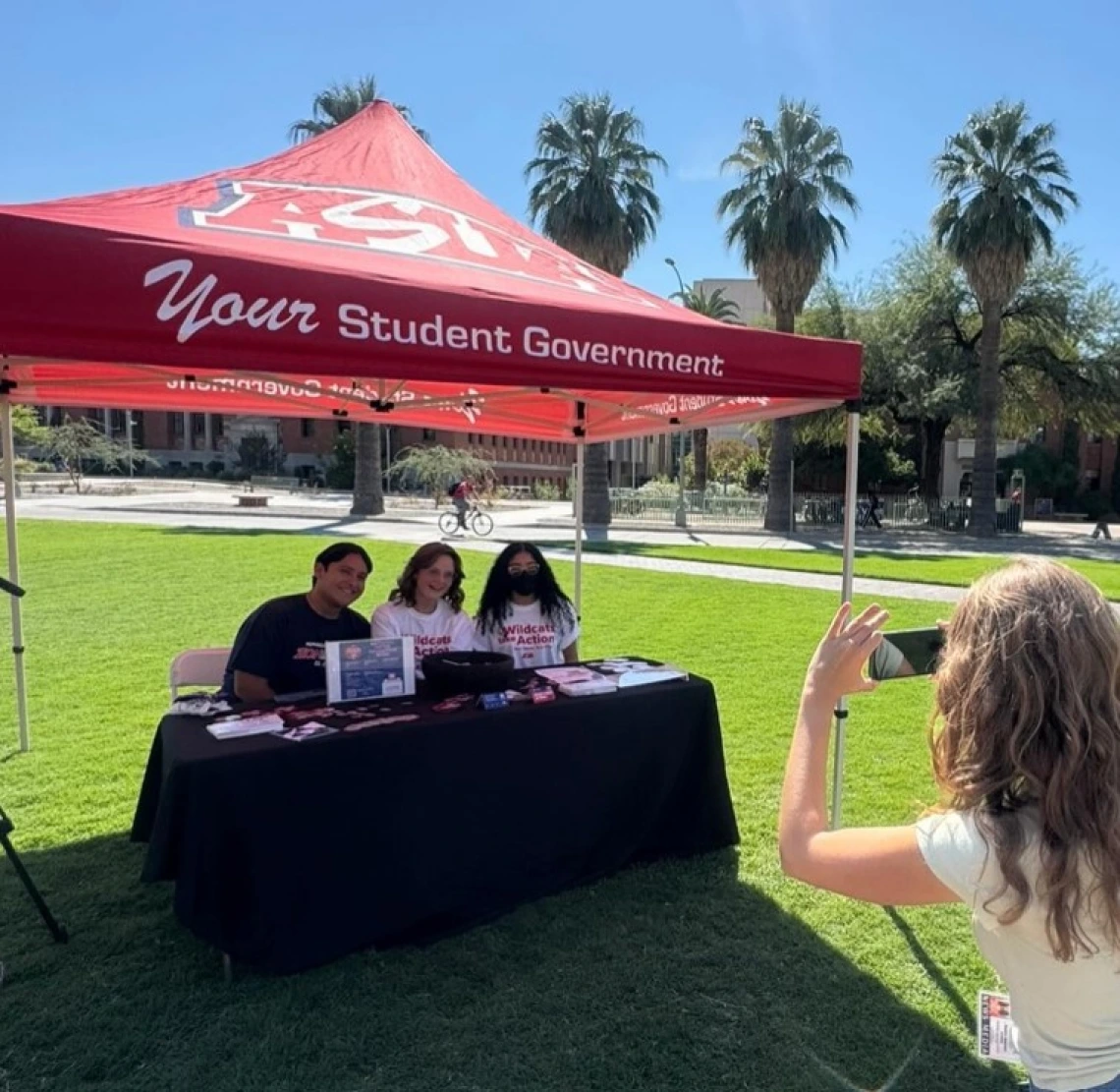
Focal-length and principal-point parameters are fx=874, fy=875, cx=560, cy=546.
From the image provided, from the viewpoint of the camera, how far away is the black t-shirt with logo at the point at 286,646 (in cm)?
395

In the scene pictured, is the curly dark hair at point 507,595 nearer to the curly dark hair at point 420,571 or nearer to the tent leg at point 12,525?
the curly dark hair at point 420,571

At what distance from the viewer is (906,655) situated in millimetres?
1792

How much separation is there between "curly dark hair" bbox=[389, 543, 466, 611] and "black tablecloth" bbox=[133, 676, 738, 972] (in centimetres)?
93

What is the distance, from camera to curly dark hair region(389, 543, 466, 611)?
4359 millimetres

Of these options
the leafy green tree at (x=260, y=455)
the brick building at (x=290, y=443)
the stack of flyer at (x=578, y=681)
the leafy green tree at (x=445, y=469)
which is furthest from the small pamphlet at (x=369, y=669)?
the leafy green tree at (x=260, y=455)

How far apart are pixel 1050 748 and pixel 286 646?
343cm

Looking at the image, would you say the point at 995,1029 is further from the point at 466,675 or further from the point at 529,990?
the point at 466,675

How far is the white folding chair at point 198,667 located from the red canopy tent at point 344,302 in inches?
60.3

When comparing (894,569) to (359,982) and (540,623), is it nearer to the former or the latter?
(540,623)

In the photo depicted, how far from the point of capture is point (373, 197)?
13.6ft

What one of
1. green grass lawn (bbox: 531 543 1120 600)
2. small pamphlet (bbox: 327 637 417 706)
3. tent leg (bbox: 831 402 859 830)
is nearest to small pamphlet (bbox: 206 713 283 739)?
small pamphlet (bbox: 327 637 417 706)

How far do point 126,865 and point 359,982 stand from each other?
159 cm

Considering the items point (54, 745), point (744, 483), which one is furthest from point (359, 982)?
Result: point (744, 483)

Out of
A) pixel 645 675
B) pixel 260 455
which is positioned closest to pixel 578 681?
pixel 645 675
